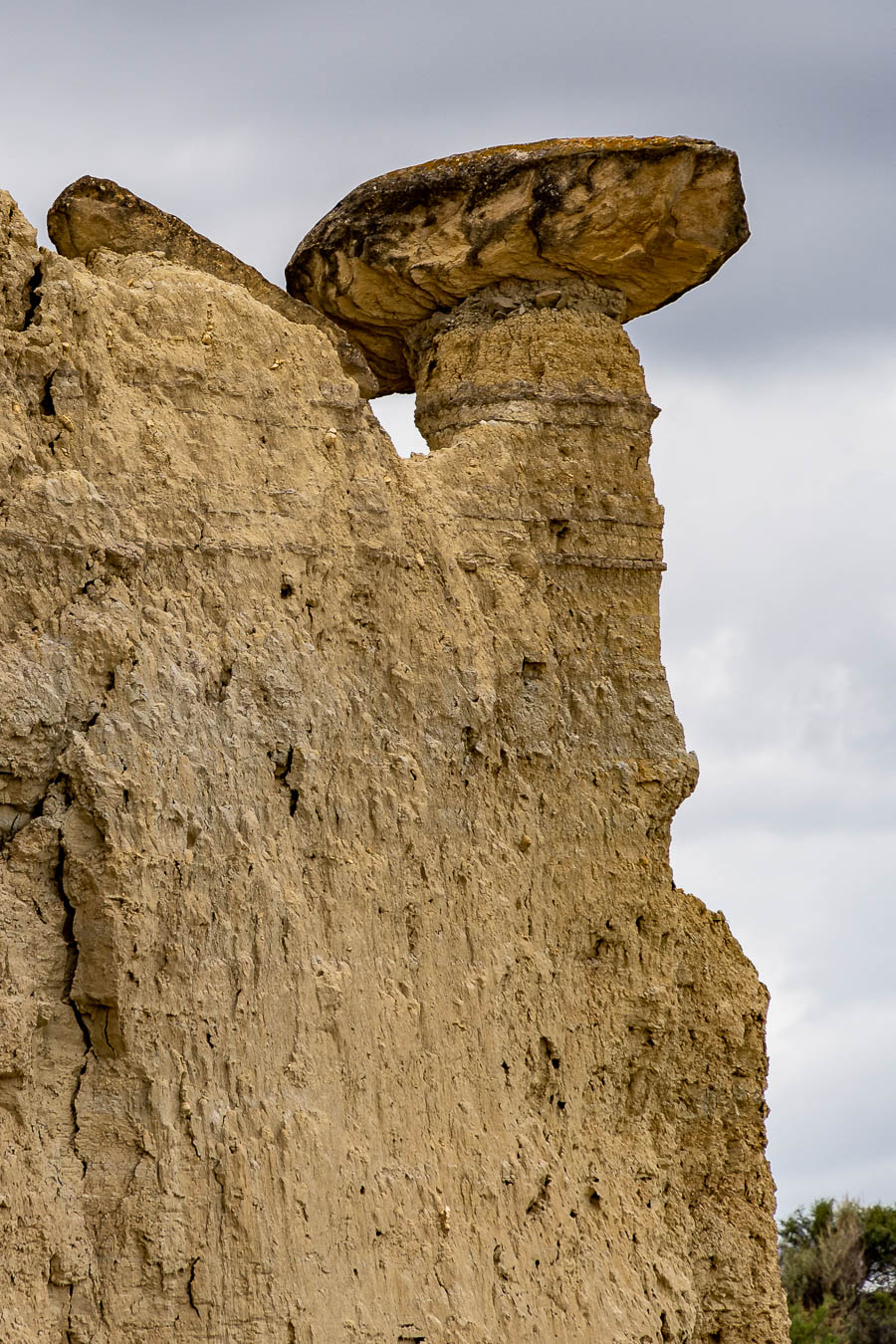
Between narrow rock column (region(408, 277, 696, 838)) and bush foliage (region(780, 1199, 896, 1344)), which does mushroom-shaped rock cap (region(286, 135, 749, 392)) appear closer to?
narrow rock column (region(408, 277, 696, 838))

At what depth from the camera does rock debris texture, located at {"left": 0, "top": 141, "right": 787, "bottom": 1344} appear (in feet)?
21.7

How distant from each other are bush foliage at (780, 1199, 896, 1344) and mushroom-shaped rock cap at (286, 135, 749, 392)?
12692 mm

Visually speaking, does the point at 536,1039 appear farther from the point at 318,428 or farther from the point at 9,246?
the point at 9,246

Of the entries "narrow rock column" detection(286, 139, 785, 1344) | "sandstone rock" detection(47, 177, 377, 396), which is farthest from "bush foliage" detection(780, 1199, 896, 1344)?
"sandstone rock" detection(47, 177, 377, 396)

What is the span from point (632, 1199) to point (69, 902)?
2705mm

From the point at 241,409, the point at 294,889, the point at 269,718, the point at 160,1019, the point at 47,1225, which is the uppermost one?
the point at 241,409

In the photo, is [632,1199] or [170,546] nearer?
[170,546]

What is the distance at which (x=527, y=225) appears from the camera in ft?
28.6

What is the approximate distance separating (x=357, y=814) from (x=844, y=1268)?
1562 centimetres

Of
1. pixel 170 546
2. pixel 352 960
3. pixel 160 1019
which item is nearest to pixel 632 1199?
pixel 352 960

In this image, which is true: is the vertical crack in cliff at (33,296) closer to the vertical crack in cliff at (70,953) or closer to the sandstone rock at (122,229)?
the sandstone rock at (122,229)

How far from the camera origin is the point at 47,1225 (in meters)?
6.37

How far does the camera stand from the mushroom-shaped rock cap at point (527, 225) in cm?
871

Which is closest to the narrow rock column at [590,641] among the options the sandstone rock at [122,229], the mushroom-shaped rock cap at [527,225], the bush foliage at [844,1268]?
the mushroom-shaped rock cap at [527,225]
